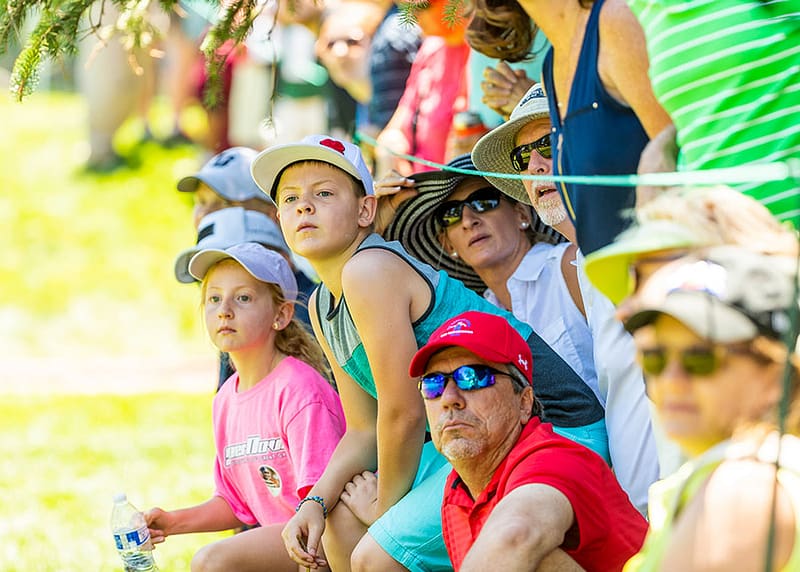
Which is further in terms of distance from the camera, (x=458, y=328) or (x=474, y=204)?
(x=474, y=204)

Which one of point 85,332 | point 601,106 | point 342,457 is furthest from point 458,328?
point 85,332

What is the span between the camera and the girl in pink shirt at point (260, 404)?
4.13 metres

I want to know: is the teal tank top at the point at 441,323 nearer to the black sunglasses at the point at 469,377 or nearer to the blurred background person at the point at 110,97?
the black sunglasses at the point at 469,377

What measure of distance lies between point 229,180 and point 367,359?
191 cm

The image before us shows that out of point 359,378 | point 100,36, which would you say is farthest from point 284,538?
point 100,36

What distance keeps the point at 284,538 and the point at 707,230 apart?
1982 millimetres

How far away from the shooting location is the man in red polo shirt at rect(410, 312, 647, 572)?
2711mm

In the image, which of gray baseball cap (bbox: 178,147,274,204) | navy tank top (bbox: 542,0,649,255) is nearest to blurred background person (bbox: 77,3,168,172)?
gray baseball cap (bbox: 178,147,274,204)

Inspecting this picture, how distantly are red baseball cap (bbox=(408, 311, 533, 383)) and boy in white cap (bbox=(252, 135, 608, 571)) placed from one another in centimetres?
37


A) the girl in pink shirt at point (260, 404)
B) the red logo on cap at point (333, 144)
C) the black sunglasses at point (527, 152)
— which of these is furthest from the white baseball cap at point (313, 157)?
A: the girl in pink shirt at point (260, 404)

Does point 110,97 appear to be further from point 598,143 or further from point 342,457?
point 598,143

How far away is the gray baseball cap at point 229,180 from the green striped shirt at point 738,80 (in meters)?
3.05

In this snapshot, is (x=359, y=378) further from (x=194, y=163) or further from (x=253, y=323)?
(x=194, y=163)

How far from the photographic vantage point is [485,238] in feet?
13.9
